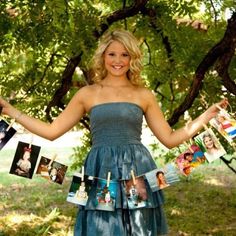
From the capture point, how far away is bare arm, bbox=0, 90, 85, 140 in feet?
8.50

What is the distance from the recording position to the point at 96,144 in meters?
2.55

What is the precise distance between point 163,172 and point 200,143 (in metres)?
0.21

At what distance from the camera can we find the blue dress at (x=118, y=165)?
2.46 metres

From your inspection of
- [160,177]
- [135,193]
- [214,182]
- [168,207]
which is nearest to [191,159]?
[160,177]

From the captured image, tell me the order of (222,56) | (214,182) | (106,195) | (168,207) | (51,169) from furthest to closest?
(214,182)
(168,207)
(222,56)
(51,169)
(106,195)

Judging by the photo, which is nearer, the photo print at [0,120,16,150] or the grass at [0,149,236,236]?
the photo print at [0,120,16,150]

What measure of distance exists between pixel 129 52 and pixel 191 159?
556 mm

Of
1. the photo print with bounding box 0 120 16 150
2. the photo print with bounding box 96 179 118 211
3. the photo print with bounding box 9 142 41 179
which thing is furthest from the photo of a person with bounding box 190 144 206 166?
the photo print with bounding box 0 120 16 150

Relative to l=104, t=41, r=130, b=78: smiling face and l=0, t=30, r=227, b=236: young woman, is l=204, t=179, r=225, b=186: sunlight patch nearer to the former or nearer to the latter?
l=0, t=30, r=227, b=236: young woman

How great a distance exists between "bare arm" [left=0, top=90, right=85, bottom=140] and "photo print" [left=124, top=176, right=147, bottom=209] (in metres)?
0.41

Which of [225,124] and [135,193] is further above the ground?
[225,124]

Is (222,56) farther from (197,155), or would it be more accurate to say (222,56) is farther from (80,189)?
(80,189)

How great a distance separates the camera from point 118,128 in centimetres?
250

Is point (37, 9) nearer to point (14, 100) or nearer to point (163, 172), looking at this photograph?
point (163, 172)
